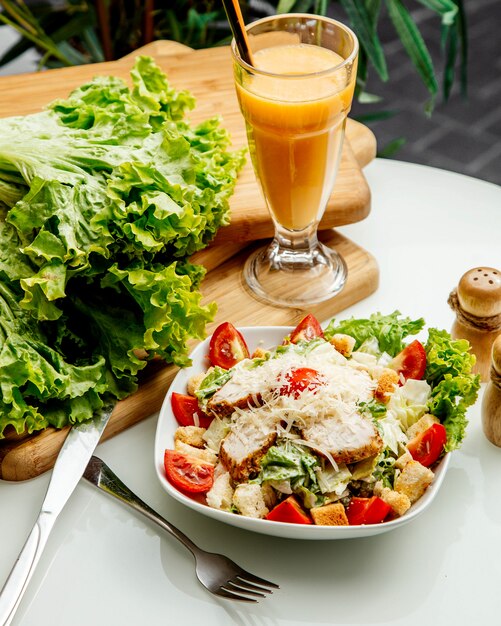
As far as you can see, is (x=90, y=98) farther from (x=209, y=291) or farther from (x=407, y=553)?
(x=407, y=553)

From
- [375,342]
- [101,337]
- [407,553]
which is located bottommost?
[407,553]

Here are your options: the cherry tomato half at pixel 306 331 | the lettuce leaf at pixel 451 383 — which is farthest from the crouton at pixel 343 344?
the lettuce leaf at pixel 451 383

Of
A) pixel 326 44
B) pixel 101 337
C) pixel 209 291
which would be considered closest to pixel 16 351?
pixel 101 337

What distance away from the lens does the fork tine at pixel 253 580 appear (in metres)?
1.52

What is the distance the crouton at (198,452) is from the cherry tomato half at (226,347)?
0.24 m

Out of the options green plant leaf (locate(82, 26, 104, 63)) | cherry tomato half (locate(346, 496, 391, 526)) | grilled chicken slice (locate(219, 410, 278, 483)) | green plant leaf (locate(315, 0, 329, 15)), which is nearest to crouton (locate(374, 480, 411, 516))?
cherry tomato half (locate(346, 496, 391, 526))

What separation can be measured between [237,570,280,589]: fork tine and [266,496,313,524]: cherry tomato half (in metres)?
0.11

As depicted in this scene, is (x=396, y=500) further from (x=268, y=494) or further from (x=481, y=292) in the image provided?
(x=481, y=292)

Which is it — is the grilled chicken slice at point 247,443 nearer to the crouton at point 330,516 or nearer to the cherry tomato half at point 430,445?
the crouton at point 330,516

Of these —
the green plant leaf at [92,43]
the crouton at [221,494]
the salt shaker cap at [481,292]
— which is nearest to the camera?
the crouton at [221,494]

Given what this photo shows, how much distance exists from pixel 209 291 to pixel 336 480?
0.76 meters

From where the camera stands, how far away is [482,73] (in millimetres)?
4516

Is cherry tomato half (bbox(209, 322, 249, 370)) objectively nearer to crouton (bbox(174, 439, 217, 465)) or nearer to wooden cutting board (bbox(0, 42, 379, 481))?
wooden cutting board (bbox(0, 42, 379, 481))

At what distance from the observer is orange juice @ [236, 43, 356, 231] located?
75.6 inches
